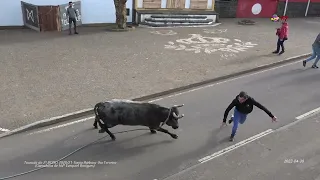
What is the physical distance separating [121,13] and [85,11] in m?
2.22

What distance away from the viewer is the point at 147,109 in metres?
7.31

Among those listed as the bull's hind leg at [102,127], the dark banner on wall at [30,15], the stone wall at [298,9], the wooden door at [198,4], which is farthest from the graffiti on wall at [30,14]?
the stone wall at [298,9]

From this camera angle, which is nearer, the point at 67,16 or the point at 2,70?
the point at 2,70

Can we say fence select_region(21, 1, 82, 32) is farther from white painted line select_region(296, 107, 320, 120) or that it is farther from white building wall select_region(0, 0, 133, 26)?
white painted line select_region(296, 107, 320, 120)

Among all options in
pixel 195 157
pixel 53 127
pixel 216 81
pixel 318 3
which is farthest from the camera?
pixel 318 3

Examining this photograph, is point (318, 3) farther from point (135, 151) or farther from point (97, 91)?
point (135, 151)

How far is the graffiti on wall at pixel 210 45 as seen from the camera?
1495 cm

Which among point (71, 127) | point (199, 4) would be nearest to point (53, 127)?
point (71, 127)

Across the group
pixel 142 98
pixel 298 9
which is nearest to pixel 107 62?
pixel 142 98

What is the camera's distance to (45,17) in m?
16.5

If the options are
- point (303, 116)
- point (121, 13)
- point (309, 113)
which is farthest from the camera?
point (121, 13)

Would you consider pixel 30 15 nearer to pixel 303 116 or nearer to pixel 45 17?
pixel 45 17

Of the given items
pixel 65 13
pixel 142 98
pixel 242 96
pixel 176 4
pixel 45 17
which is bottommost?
pixel 142 98

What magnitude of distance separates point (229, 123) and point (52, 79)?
6153 mm
